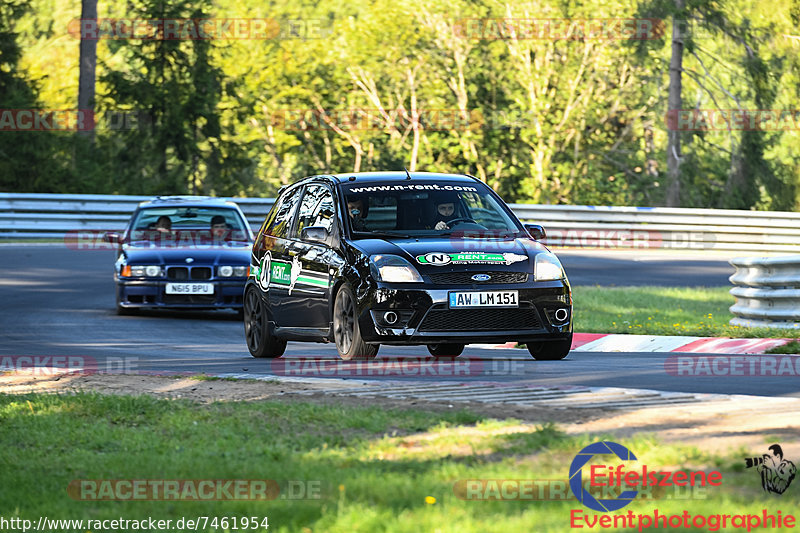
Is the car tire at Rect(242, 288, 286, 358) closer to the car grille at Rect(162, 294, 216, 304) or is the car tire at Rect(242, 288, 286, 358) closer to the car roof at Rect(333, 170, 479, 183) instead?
the car roof at Rect(333, 170, 479, 183)

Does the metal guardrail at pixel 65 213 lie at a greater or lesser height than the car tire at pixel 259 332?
greater

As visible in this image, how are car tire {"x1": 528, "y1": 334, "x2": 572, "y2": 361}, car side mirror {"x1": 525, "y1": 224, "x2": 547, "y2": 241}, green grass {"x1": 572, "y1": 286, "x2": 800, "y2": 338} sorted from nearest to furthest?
1. car tire {"x1": 528, "y1": 334, "x2": 572, "y2": 361}
2. car side mirror {"x1": 525, "y1": 224, "x2": 547, "y2": 241}
3. green grass {"x1": 572, "y1": 286, "x2": 800, "y2": 338}

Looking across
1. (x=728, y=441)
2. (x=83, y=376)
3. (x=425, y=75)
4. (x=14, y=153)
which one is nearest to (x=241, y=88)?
(x=425, y=75)

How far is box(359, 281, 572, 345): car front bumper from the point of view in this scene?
10.6 m

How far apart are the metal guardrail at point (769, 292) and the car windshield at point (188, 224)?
6573 mm

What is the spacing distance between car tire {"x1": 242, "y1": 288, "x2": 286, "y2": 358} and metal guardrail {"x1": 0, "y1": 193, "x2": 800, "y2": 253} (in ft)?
55.8

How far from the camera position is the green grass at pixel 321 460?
17.7ft

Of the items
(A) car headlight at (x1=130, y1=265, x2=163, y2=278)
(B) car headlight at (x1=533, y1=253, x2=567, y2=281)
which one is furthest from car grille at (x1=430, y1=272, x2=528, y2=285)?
(A) car headlight at (x1=130, y1=265, x2=163, y2=278)

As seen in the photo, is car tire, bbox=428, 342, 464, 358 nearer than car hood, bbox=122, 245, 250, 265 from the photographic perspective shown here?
Yes

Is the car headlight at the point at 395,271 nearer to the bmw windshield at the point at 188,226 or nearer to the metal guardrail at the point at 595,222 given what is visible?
the bmw windshield at the point at 188,226

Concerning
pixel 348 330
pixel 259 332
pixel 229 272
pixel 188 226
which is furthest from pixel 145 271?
pixel 348 330

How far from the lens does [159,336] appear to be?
1523 cm

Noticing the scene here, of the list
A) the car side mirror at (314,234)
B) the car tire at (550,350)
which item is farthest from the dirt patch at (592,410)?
the car tire at (550,350)

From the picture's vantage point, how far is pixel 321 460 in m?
6.59
